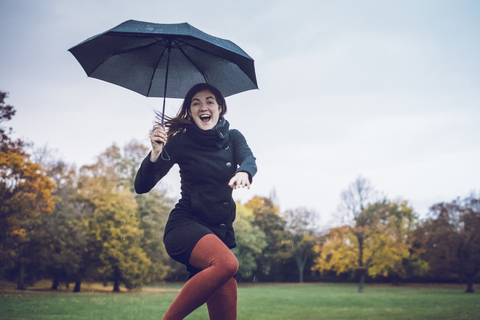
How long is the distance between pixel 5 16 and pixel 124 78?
2326 cm

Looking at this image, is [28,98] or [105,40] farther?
[28,98]

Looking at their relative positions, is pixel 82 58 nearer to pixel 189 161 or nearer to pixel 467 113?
pixel 189 161

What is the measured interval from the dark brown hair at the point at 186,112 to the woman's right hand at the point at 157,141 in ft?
0.81

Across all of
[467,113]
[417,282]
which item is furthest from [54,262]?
[467,113]

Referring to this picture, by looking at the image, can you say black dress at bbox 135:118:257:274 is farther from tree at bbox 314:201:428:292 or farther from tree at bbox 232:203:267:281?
tree at bbox 232:203:267:281

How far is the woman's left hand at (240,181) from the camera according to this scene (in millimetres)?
2350

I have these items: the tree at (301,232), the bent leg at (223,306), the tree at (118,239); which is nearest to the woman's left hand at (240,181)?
the bent leg at (223,306)

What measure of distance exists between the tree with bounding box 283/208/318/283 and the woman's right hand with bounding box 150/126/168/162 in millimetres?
44974

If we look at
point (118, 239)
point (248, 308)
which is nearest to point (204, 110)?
point (248, 308)

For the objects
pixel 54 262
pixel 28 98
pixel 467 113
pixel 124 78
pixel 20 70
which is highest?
pixel 467 113

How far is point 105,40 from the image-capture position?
10.7 ft

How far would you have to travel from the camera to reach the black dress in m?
2.61

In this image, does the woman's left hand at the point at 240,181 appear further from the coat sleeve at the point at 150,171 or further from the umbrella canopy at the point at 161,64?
the umbrella canopy at the point at 161,64

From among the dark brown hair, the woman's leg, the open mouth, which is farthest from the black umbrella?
the woman's leg
